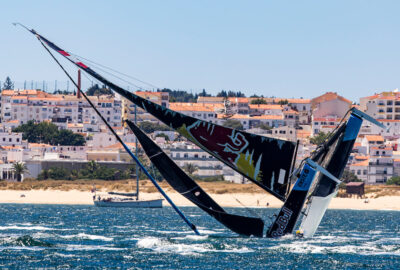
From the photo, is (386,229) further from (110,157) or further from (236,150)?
(110,157)

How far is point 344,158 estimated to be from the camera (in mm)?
48500

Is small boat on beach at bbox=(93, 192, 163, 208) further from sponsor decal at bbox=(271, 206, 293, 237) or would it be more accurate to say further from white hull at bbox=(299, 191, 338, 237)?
sponsor decal at bbox=(271, 206, 293, 237)

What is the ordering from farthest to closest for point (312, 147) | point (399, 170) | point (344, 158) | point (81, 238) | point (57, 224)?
point (312, 147) < point (399, 170) < point (57, 224) < point (81, 238) < point (344, 158)

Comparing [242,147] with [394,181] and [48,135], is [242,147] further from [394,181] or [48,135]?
Result: [48,135]

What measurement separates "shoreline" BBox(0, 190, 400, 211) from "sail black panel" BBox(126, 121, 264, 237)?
7222 cm

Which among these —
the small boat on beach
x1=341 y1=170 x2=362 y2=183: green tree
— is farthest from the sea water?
x1=341 y1=170 x2=362 y2=183: green tree

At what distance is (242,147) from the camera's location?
148 feet

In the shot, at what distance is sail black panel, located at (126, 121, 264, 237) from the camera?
152 feet

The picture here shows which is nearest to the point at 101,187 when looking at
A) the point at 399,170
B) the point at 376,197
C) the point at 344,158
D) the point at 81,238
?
the point at 376,197

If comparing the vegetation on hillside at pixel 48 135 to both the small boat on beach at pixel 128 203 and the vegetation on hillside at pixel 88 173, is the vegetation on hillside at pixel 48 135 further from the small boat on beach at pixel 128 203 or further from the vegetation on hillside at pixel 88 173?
the small boat on beach at pixel 128 203

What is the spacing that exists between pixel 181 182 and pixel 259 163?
4.12m

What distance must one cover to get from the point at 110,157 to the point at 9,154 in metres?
16.4

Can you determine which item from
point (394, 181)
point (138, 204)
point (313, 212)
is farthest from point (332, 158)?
point (394, 181)

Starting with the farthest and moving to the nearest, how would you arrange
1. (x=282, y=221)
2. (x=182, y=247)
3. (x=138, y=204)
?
(x=138, y=204) → (x=182, y=247) → (x=282, y=221)
